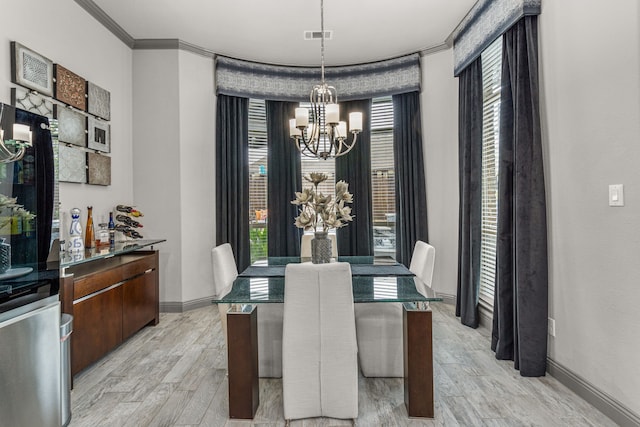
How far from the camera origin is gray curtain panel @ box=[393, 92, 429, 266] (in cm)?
450

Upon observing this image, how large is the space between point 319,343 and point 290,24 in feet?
10.6

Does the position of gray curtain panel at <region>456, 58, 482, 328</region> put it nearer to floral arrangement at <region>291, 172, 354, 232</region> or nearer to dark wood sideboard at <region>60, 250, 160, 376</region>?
floral arrangement at <region>291, 172, 354, 232</region>

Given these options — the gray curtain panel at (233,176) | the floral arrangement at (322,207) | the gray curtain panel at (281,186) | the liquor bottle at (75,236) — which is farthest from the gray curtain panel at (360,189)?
the liquor bottle at (75,236)

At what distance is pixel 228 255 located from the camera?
2.90 meters

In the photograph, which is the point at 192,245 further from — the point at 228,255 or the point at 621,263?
the point at 621,263

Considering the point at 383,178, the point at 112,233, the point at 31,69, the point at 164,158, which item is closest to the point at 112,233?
the point at 112,233

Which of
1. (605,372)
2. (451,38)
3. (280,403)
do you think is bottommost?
(280,403)

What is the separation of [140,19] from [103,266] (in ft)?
8.22

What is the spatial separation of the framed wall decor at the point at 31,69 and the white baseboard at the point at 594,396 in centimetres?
425

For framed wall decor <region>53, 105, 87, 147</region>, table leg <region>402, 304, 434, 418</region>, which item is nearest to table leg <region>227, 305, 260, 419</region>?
table leg <region>402, 304, 434, 418</region>

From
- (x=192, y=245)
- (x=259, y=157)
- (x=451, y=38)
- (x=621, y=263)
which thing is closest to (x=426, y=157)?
(x=451, y=38)

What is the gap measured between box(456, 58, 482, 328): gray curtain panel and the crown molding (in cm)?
365

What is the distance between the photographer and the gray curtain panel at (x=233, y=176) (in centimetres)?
447

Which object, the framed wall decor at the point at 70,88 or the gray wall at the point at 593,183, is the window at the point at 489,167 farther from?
the framed wall decor at the point at 70,88
